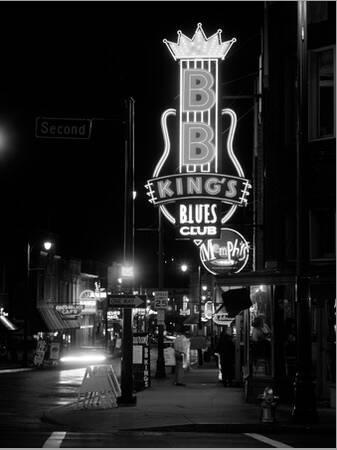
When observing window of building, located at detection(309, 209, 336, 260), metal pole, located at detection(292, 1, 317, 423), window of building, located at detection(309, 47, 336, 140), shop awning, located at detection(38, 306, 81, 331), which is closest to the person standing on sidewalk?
window of building, located at detection(309, 209, 336, 260)

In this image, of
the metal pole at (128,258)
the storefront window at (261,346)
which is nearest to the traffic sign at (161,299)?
the storefront window at (261,346)

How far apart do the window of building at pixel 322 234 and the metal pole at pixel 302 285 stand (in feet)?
14.1

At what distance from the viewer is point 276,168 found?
844 inches

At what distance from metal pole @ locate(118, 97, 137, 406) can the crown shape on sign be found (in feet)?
13.3

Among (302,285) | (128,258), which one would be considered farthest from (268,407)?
(128,258)

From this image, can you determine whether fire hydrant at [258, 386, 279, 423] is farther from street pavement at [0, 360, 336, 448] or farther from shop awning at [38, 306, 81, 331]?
shop awning at [38, 306, 81, 331]

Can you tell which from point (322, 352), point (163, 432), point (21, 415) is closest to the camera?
point (163, 432)

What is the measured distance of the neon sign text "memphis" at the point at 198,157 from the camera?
2161cm

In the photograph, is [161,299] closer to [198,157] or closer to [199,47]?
[198,157]

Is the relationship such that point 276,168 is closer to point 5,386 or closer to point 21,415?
point 21,415

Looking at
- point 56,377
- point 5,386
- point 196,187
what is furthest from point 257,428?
point 56,377

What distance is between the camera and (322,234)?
20594 millimetres

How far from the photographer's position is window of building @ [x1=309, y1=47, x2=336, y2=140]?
67.4 ft

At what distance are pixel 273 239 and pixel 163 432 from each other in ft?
24.5
